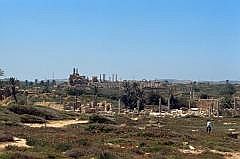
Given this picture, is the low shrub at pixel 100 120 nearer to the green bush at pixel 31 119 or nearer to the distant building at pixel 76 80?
the green bush at pixel 31 119

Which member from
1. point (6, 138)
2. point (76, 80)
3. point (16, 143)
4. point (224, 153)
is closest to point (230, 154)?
point (224, 153)

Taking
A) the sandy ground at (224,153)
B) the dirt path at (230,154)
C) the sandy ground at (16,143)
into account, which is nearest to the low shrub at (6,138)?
the sandy ground at (16,143)

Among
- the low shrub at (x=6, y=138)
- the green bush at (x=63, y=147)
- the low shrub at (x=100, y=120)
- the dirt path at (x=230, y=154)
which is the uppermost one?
the low shrub at (x=6, y=138)

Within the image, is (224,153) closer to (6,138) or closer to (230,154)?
(230,154)

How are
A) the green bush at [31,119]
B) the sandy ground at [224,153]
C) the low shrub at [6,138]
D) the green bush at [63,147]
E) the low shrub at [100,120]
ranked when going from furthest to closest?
1. the low shrub at [100,120]
2. the green bush at [31,119]
3. the sandy ground at [224,153]
4. the low shrub at [6,138]
5. the green bush at [63,147]

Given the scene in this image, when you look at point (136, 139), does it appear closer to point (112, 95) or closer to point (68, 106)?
point (68, 106)

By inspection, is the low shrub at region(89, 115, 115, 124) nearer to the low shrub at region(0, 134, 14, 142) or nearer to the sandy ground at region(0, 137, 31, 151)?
the sandy ground at region(0, 137, 31, 151)

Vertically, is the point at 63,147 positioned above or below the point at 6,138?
below

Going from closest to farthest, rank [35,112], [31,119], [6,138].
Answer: [6,138]
[31,119]
[35,112]

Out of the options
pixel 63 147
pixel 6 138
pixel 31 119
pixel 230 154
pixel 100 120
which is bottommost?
pixel 230 154

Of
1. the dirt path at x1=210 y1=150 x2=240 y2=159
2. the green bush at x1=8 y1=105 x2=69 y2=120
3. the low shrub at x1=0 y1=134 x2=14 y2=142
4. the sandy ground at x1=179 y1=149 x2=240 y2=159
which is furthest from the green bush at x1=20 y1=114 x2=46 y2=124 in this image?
the dirt path at x1=210 y1=150 x2=240 y2=159

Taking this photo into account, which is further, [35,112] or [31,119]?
[35,112]

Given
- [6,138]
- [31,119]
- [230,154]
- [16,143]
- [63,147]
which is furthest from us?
[31,119]

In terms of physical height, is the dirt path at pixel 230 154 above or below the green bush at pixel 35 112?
below
